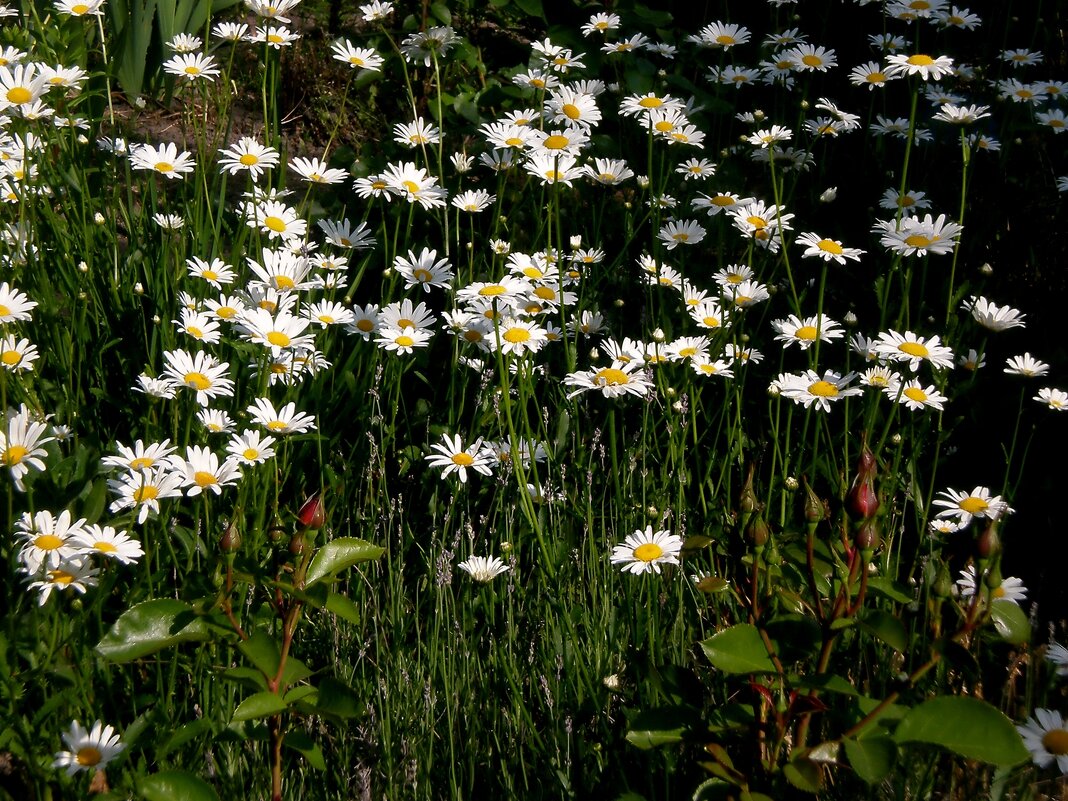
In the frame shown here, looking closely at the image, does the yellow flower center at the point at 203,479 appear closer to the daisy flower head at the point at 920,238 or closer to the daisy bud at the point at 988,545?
the daisy bud at the point at 988,545

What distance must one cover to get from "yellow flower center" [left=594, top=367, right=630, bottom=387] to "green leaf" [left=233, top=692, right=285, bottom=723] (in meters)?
1.10

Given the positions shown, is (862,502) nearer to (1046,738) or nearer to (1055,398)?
(1046,738)

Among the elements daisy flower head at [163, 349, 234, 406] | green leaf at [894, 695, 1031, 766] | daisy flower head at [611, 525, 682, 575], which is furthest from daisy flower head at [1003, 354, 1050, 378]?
daisy flower head at [163, 349, 234, 406]

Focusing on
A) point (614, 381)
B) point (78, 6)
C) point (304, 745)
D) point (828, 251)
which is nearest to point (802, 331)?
point (828, 251)

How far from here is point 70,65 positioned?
3.61 meters

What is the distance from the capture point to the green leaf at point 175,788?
151 cm

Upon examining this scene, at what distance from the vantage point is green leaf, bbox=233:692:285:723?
1513mm

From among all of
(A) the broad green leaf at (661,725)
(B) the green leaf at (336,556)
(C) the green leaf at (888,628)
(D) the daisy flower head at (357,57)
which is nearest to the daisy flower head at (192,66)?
(D) the daisy flower head at (357,57)

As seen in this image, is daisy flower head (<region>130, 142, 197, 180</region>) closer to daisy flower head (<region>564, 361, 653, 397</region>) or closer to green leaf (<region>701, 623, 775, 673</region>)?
daisy flower head (<region>564, 361, 653, 397</region>)

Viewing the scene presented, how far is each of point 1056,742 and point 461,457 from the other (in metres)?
1.39

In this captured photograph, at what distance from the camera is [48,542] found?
5.71 feet

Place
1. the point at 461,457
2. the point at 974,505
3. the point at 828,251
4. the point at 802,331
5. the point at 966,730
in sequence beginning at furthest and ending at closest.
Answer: the point at 828,251 < the point at 802,331 < the point at 461,457 < the point at 974,505 < the point at 966,730

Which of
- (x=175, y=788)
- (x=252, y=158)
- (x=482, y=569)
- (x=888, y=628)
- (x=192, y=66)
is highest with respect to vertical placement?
(x=192, y=66)

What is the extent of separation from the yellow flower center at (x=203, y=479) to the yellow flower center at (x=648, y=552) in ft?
2.58
